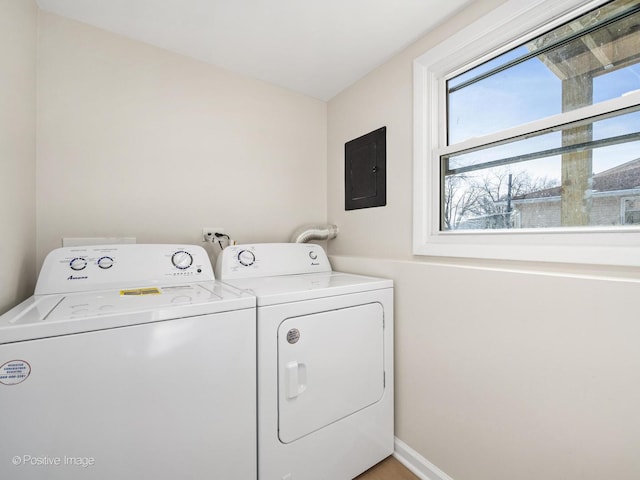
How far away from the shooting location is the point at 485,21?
121 centimetres

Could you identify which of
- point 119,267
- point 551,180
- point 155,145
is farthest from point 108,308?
A: point 551,180

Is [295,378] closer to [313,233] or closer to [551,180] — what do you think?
[313,233]

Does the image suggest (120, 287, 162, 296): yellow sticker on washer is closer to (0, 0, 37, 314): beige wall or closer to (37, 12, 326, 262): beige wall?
(0, 0, 37, 314): beige wall

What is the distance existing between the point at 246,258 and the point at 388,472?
1.33 meters

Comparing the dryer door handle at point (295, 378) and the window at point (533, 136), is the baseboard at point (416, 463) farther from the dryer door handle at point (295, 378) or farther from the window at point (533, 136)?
the window at point (533, 136)

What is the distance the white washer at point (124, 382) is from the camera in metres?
0.73

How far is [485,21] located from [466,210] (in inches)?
32.5

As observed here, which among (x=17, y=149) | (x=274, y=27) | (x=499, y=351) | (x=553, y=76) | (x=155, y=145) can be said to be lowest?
(x=499, y=351)

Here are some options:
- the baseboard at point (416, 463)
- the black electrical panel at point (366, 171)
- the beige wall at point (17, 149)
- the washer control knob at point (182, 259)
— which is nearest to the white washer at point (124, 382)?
the beige wall at point (17, 149)

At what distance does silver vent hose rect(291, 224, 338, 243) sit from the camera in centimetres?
198

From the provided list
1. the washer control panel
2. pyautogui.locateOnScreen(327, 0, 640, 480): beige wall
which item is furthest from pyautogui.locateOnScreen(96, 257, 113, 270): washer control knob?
pyautogui.locateOnScreen(327, 0, 640, 480): beige wall

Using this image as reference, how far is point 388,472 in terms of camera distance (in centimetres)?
142

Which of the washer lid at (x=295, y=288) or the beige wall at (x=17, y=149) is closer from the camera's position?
the beige wall at (x=17, y=149)

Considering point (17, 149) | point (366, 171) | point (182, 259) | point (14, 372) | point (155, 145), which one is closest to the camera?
point (14, 372)
